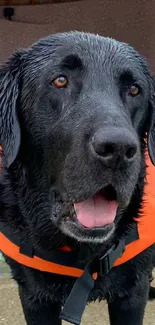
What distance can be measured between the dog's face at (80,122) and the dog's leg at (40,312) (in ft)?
1.52

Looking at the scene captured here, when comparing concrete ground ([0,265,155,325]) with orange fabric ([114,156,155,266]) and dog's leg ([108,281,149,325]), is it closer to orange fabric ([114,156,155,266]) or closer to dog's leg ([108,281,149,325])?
dog's leg ([108,281,149,325])

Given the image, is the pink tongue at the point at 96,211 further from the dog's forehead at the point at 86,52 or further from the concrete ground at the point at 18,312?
the concrete ground at the point at 18,312

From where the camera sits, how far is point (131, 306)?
7.48 ft

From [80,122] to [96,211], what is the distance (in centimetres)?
30

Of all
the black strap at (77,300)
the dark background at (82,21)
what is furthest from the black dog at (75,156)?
the dark background at (82,21)

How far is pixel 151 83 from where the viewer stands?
2.21 meters

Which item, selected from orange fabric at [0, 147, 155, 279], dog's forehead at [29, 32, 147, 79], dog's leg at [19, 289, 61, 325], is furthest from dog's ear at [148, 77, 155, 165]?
dog's leg at [19, 289, 61, 325]

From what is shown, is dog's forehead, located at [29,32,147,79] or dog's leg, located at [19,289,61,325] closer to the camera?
dog's forehead, located at [29,32,147,79]

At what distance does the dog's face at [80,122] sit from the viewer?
1.69m

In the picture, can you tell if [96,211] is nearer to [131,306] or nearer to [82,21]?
[131,306]

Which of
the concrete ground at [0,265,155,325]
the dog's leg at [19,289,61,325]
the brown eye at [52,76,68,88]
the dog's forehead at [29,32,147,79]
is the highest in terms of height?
the dog's forehead at [29,32,147,79]

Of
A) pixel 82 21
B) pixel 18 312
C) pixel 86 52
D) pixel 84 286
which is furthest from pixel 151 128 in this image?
pixel 82 21

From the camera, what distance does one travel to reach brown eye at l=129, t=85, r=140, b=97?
1.98 m

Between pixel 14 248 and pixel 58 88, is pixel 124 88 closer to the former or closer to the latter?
pixel 58 88
